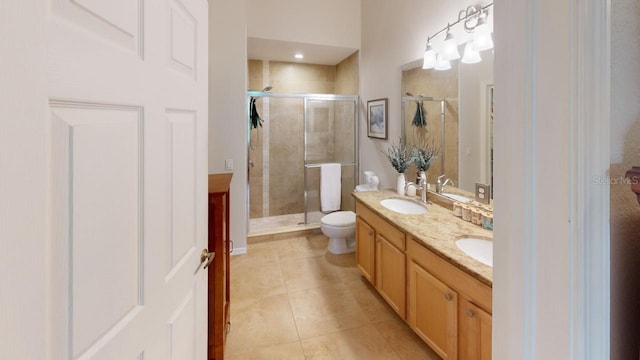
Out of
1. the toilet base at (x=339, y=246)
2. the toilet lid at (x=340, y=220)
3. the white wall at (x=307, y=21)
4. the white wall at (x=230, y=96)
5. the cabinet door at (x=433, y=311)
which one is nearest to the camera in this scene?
the cabinet door at (x=433, y=311)

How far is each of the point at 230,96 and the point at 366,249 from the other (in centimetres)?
219

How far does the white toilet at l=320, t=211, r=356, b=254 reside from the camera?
121 inches

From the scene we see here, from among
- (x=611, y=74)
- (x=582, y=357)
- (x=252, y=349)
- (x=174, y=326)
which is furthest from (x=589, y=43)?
(x=252, y=349)

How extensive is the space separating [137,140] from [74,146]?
186mm

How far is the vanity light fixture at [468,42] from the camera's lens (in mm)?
1775

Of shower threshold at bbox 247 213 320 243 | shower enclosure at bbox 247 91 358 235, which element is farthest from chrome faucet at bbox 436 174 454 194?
shower threshold at bbox 247 213 320 243

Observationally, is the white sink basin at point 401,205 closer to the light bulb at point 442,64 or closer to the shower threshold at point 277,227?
the light bulb at point 442,64

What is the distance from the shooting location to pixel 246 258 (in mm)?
3109

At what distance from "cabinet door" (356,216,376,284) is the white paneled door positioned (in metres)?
1.62

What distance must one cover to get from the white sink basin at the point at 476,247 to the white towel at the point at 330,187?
2.43 metres


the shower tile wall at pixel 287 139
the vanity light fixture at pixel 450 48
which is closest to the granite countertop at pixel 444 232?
the vanity light fixture at pixel 450 48

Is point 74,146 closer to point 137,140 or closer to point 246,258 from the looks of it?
point 137,140

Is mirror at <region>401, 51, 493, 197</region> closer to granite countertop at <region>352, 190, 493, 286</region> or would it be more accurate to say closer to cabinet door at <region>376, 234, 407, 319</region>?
granite countertop at <region>352, 190, 493, 286</region>

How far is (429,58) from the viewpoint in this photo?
2.27 m
